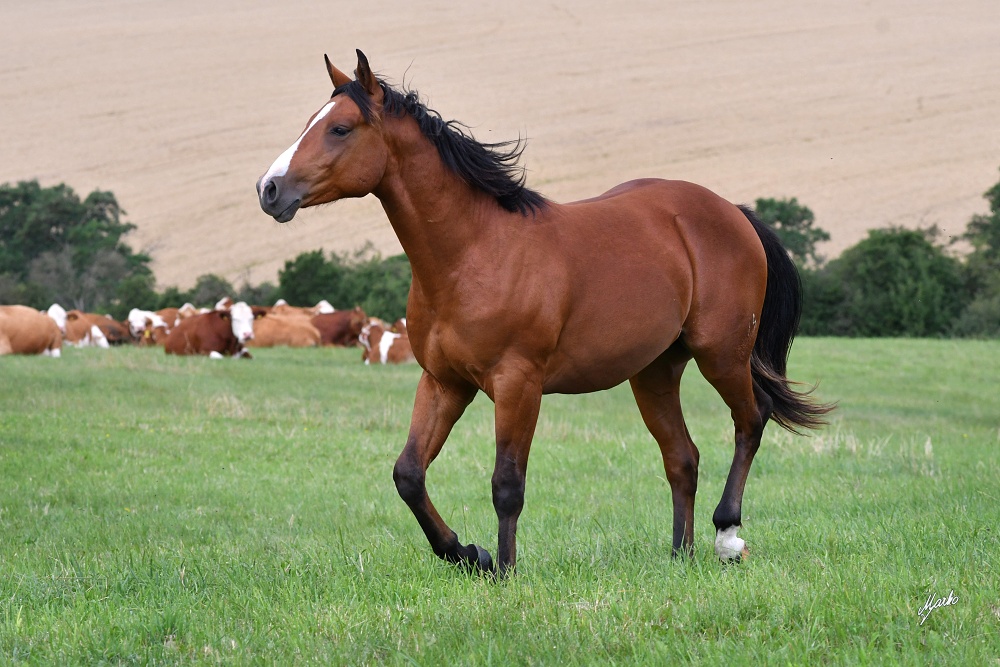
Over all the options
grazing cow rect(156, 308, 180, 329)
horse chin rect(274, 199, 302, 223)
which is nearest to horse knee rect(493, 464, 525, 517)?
horse chin rect(274, 199, 302, 223)

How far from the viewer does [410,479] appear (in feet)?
16.9

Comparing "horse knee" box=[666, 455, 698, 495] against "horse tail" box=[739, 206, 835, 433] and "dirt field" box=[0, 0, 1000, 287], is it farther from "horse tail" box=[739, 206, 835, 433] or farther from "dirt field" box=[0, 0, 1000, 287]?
"dirt field" box=[0, 0, 1000, 287]

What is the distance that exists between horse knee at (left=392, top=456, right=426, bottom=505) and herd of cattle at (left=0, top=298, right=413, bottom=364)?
18.3 metres

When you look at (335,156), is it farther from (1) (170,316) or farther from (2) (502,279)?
(1) (170,316)

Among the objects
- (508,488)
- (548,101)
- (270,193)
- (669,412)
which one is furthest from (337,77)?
(548,101)

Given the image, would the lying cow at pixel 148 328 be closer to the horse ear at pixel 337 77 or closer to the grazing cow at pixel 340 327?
the grazing cow at pixel 340 327

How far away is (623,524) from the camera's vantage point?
708cm

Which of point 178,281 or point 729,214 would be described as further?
point 178,281

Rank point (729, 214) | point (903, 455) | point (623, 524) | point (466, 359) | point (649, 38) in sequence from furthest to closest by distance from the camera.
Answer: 1. point (649, 38)
2. point (903, 455)
3. point (623, 524)
4. point (729, 214)
5. point (466, 359)

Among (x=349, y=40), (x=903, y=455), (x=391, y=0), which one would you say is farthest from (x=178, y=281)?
(x=903, y=455)

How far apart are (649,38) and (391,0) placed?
18.7m

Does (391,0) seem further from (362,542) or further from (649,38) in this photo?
(362,542)

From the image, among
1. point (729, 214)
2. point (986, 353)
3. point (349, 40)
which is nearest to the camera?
point (729, 214)

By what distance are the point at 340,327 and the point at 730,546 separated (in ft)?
82.8
